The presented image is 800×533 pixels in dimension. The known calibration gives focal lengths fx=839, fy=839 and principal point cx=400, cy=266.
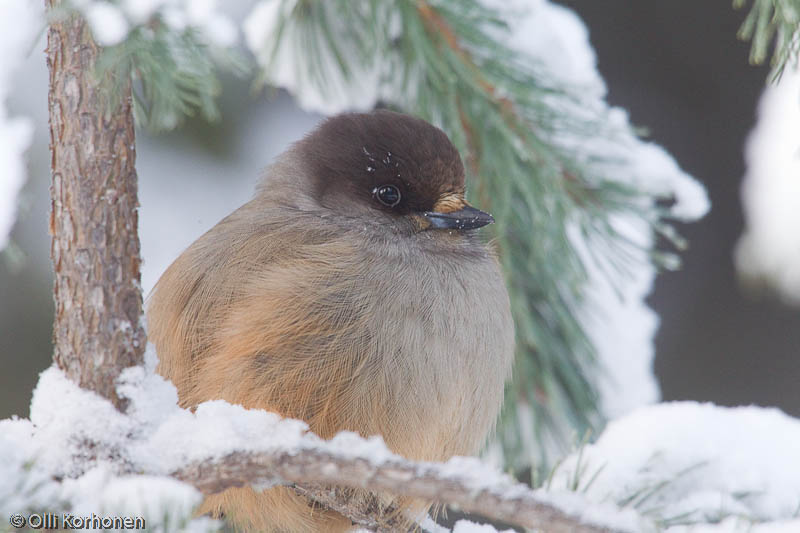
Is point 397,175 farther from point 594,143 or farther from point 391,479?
point 391,479

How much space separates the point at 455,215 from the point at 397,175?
21 centimetres

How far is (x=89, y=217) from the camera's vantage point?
145 centimetres

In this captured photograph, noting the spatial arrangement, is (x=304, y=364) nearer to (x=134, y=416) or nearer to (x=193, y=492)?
(x=134, y=416)

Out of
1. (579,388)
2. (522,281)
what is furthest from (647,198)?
(579,388)

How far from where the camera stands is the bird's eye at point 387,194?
244cm

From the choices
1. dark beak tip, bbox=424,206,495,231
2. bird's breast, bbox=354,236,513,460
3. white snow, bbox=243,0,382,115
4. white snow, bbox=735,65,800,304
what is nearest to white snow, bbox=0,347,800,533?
bird's breast, bbox=354,236,513,460

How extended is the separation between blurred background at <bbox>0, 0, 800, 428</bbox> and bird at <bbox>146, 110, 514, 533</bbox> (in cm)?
101

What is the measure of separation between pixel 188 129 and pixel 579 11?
181 centimetres

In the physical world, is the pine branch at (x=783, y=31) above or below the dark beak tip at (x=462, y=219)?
above

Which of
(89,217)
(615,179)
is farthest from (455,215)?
(89,217)

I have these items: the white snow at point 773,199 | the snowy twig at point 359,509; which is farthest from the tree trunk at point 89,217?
the white snow at point 773,199

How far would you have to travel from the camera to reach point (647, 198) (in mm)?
2723

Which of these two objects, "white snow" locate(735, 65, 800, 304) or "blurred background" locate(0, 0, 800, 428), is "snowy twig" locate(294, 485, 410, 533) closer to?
"blurred background" locate(0, 0, 800, 428)

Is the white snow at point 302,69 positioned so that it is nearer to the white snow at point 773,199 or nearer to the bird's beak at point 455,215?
the bird's beak at point 455,215
